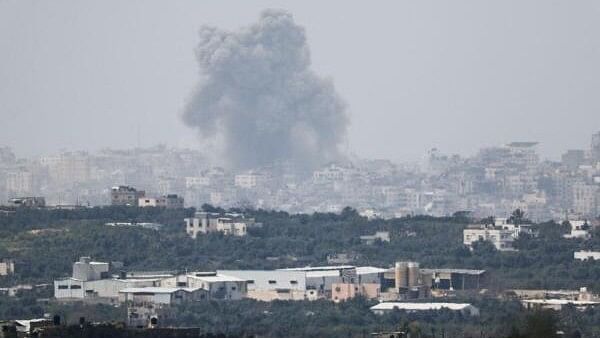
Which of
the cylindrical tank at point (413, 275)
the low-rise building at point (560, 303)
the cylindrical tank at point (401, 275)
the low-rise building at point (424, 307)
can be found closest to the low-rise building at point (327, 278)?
the cylindrical tank at point (401, 275)

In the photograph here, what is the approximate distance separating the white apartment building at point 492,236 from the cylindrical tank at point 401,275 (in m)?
9.62

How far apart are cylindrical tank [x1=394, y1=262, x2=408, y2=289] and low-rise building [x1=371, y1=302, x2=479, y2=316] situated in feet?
16.0

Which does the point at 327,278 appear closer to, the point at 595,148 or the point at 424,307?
the point at 424,307

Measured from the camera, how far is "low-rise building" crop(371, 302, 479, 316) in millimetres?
65812

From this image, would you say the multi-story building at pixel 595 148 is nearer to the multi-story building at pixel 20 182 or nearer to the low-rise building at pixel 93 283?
the multi-story building at pixel 20 182

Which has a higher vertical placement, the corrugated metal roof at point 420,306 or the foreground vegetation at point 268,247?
the foreground vegetation at point 268,247

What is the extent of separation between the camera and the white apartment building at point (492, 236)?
85463mm

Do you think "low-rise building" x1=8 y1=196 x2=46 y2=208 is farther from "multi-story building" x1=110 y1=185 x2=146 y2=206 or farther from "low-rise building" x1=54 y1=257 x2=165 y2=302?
"low-rise building" x1=54 y1=257 x2=165 y2=302

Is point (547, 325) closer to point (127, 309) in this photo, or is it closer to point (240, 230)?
point (127, 309)

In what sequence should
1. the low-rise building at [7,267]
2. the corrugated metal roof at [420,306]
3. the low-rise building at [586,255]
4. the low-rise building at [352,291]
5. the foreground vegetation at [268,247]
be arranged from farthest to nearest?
the low-rise building at [586,255] → the foreground vegetation at [268,247] → the low-rise building at [7,267] → the low-rise building at [352,291] → the corrugated metal roof at [420,306]

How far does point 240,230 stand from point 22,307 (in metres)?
22.6

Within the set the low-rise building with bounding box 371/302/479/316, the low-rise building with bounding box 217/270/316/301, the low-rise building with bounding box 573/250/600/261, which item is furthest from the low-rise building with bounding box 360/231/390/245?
the low-rise building with bounding box 371/302/479/316

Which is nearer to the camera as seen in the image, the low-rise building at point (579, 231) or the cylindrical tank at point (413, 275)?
the cylindrical tank at point (413, 275)

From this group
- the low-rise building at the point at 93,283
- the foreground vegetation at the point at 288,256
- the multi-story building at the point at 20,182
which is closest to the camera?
the foreground vegetation at the point at 288,256
